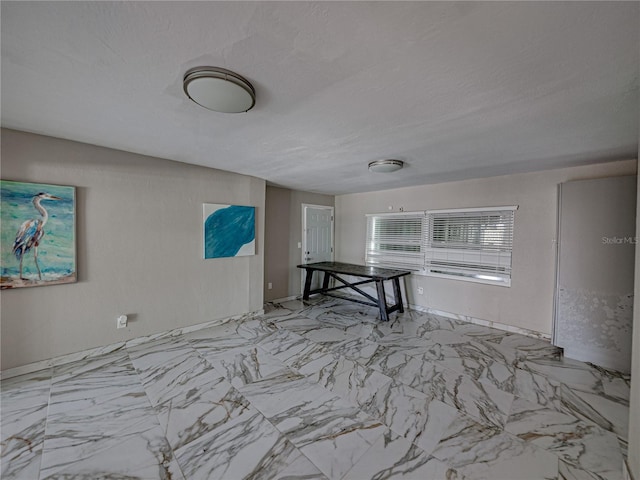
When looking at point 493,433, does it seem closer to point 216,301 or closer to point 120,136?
point 216,301

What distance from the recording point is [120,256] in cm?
290

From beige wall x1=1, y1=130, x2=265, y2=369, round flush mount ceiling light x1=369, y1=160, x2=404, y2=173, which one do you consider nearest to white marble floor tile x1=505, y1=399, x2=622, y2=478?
round flush mount ceiling light x1=369, y1=160, x2=404, y2=173

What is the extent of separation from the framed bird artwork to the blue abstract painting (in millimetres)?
1383

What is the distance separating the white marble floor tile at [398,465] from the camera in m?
1.48

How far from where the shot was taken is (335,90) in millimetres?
1561

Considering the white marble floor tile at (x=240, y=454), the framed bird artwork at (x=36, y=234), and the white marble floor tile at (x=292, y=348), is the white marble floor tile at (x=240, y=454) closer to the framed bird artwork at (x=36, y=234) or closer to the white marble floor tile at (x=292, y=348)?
the white marble floor tile at (x=292, y=348)

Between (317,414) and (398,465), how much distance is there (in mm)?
664

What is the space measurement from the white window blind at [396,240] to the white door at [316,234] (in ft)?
3.11

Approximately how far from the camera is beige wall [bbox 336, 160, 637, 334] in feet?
10.9

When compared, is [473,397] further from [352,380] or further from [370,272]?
[370,272]

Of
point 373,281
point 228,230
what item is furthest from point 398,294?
point 228,230

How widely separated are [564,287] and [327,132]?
129 inches

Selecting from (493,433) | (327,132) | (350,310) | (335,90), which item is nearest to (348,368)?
(493,433)

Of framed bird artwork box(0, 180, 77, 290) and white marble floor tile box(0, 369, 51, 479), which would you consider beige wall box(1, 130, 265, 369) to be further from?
white marble floor tile box(0, 369, 51, 479)
